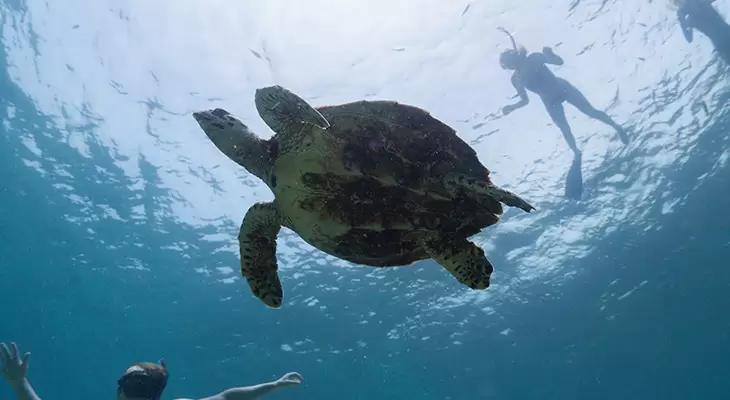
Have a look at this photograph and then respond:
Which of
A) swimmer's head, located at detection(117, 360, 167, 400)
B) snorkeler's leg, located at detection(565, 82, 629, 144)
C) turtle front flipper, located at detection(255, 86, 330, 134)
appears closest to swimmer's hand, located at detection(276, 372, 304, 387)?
swimmer's head, located at detection(117, 360, 167, 400)

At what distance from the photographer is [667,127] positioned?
45.1 feet

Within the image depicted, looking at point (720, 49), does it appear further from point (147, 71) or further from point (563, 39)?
point (147, 71)

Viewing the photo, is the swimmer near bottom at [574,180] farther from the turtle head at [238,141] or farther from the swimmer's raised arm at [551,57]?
the turtle head at [238,141]

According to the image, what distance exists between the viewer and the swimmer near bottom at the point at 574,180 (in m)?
13.8

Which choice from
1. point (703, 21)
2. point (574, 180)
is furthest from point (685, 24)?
point (574, 180)

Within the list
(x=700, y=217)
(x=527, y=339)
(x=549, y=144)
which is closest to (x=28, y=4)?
(x=549, y=144)

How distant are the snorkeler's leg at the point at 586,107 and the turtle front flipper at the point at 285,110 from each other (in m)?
10.1

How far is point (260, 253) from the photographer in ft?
15.0

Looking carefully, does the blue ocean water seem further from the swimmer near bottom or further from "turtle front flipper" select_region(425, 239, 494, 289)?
"turtle front flipper" select_region(425, 239, 494, 289)

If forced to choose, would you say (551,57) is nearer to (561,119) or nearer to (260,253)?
(561,119)

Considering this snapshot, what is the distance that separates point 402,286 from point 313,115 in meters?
17.4

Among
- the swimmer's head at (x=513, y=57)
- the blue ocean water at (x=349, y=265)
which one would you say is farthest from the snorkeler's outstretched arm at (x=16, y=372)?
the swimmer's head at (x=513, y=57)

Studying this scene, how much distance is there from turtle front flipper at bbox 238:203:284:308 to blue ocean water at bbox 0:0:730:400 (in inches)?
275

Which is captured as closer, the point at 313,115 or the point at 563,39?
the point at 313,115
